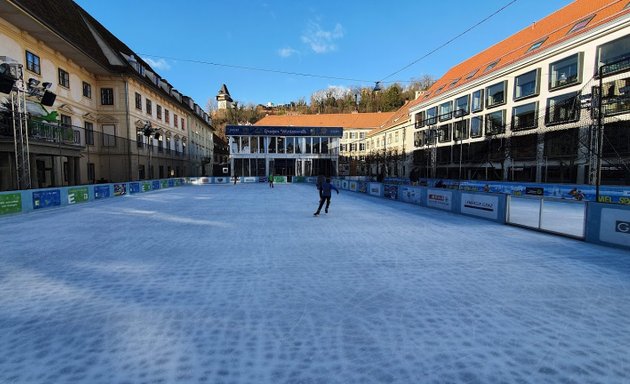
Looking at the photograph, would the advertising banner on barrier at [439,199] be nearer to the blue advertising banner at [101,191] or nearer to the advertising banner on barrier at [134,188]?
the blue advertising banner at [101,191]

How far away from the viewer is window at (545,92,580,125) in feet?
63.4

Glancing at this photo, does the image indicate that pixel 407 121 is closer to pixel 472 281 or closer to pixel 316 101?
pixel 472 281

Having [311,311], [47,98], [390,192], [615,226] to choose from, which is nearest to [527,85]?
[390,192]

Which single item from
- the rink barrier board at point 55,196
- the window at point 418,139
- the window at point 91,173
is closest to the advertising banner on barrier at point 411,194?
the rink barrier board at point 55,196

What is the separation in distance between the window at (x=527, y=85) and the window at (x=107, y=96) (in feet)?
123

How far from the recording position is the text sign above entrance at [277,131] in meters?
41.2

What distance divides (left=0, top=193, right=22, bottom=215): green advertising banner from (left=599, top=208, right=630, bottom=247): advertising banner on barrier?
19518mm

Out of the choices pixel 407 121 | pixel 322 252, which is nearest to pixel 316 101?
pixel 407 121

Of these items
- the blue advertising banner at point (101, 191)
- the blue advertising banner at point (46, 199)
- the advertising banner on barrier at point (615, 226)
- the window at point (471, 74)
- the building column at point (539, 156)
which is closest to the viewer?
the advertising banner on barrier at point (615, 226)

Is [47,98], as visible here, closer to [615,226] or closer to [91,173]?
[91,173]

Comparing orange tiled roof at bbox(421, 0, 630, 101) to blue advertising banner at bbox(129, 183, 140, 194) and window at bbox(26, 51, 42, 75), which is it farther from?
window at bbox(26, 51, 42, 75)

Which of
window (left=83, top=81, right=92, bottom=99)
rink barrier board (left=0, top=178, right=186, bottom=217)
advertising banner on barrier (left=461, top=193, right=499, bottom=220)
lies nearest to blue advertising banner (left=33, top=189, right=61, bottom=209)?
rink barrier board (left=0, top=178, right=186, bottom=217)

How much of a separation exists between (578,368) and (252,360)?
9.71ft

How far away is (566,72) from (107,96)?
39.2m
